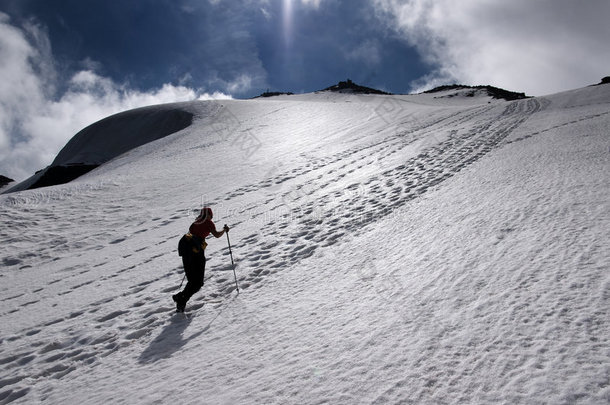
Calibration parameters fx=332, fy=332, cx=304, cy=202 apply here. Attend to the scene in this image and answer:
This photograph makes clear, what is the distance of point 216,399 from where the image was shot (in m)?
2.98

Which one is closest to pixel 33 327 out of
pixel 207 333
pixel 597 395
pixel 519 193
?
pixel 207 333

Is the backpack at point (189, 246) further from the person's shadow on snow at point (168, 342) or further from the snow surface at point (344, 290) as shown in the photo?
the person's shadow on snow at point (168, 342)

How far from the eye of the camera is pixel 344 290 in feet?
15.0

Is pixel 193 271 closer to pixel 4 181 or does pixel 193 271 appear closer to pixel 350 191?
pixel 350 191

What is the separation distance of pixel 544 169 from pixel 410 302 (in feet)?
20.1

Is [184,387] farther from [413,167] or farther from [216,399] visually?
[413,167]

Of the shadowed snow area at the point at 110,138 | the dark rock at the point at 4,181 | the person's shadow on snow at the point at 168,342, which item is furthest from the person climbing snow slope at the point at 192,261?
the dark rock at the point at 4,181

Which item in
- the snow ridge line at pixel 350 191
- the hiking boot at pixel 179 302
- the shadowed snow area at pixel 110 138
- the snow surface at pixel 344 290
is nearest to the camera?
the snow surface at pixel 344 290

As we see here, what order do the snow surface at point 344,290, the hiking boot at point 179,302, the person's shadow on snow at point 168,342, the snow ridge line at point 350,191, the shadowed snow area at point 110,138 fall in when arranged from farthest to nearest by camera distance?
the shadowed snow area at point 110,138 < the snow ridge line at point 350,191 < the hiking boot at point 179,302 < the person's shadow on snow at point 168,342 < the snow surface at point 344,290

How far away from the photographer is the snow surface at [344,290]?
2844mm

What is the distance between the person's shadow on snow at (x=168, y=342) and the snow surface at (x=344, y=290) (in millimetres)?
28

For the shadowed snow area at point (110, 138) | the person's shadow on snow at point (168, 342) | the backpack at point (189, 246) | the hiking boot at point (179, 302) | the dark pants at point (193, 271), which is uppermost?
the shadowed snow area at point (110, 138)

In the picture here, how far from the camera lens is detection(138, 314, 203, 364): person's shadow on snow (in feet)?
12.9

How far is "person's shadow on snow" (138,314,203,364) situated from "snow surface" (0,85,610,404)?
1.1 inches
